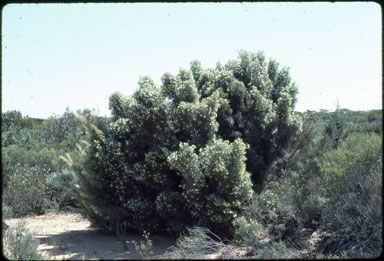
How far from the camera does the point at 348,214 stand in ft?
24.1

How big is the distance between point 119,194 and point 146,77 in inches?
127

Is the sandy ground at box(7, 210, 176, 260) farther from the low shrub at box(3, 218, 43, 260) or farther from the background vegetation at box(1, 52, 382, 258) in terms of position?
the low shrub at box(3, 218, 43, 260)

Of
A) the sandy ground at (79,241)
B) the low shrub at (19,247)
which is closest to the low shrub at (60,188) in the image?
the sandy ground at (79,241)

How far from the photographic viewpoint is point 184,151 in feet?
26.0

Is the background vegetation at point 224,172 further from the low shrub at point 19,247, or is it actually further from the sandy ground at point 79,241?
the low shrub at point 19,247

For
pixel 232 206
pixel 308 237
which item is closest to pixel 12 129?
pixel 232 206

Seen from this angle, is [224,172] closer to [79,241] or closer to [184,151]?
[184,151]

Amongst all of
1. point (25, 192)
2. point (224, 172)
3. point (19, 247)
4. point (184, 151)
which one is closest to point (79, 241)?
point (19, 247)

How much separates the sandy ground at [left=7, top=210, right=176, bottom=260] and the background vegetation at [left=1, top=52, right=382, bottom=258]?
1.26 ft

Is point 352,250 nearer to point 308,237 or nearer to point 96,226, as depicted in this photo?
point 308,237

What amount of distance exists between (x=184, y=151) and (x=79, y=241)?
3.65 meters

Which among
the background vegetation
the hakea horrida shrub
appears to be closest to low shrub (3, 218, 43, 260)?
the background vegetation

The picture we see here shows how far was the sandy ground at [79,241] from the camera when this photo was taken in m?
7.36

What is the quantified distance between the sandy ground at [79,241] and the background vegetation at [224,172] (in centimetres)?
39
